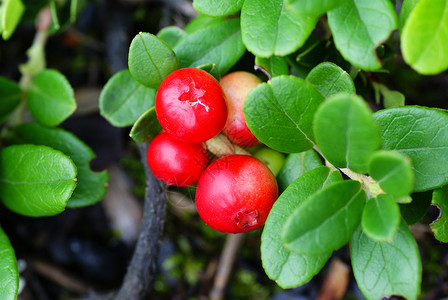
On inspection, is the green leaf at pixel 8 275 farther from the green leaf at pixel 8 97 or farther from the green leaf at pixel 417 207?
the green leaf at pixel 417 207

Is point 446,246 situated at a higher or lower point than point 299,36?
lower

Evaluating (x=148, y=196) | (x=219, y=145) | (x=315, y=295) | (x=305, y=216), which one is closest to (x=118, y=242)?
(x=148, y=196)

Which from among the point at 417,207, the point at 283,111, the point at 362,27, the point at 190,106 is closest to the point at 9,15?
the point at 190,106

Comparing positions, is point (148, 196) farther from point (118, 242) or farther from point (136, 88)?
point (118, 242)

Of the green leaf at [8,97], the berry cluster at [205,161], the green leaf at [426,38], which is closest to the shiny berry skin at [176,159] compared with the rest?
the berry cluster at [205,161]

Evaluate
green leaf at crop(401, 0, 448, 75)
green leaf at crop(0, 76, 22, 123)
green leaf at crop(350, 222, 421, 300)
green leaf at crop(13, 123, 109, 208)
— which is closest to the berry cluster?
green leaf at crop(350, 222, 421, 300)

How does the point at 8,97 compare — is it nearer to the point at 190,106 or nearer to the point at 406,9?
the point at 190,106

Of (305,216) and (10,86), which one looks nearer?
(305,216)
